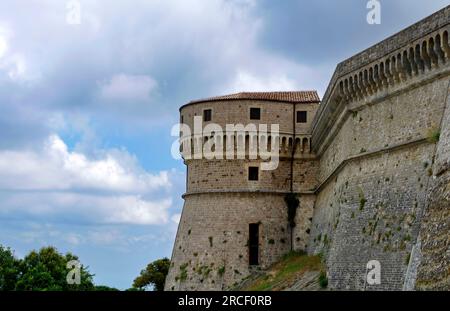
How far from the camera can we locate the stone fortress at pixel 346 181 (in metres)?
22.5

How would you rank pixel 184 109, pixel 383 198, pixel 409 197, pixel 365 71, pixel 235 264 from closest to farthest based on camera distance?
1. pixel 409 197
2. pixel 383 198
3. pixel 365 71
4. pixel 235 264
5. pixel 184 109

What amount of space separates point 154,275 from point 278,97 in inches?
828

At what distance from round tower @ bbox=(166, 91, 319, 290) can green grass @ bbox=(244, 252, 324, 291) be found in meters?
0.78

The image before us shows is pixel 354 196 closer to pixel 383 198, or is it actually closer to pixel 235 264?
pixel 383 198

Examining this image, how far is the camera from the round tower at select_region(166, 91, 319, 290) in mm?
40438

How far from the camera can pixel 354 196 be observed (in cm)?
2906

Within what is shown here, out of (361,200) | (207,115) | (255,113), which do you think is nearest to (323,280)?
(361,200)

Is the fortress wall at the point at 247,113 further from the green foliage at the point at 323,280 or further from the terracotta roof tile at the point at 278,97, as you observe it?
the green foliage at the point at 323,280

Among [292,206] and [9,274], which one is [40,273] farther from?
[292,206]

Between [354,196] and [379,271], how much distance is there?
4835mm

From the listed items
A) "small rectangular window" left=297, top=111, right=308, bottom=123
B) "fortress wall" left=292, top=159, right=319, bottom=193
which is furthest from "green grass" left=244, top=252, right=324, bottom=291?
"small rectangular window" left=297, top=111, right=308, bottom=123

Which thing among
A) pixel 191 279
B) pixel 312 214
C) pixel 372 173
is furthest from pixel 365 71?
pixel 191 279

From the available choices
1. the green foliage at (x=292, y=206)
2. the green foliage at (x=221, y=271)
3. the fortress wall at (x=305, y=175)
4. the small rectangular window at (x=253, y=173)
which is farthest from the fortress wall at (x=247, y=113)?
the green foliage at (x=221, y=271)

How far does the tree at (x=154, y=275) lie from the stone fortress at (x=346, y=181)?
15.5 m
